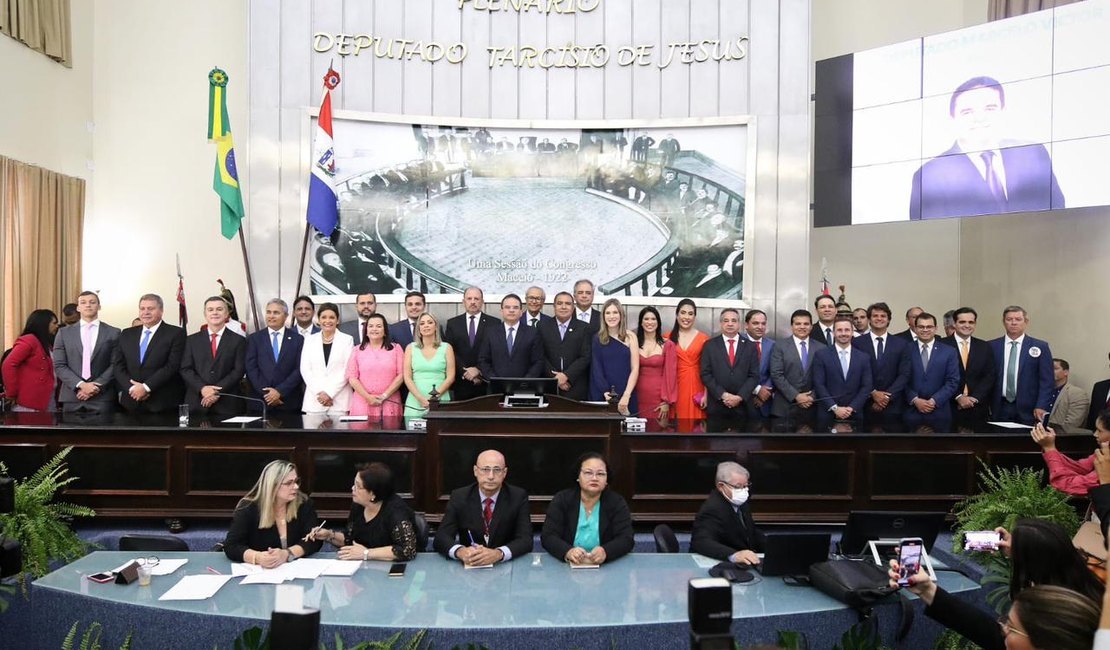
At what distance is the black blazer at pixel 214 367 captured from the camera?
5609 millimetres

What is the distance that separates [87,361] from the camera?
19.0ft

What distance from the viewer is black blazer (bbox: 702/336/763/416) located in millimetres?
5750

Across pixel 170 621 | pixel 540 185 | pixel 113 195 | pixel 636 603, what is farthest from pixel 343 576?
pixel 113 195

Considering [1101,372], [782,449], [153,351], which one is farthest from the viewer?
[1101,372]

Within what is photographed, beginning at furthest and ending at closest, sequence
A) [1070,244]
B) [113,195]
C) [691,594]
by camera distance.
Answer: [113,195] < [1070,244] < [691,594]

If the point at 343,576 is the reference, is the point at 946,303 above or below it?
above

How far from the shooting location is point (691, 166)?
25.7 ft

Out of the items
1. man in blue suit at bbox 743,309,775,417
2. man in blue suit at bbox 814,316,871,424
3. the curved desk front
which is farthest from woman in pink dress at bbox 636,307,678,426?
the curved desk front

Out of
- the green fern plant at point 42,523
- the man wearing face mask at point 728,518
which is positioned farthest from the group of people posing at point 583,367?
the man wearing face mask at point 728,518

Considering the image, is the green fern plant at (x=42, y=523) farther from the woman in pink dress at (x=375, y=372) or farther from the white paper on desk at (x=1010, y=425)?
the white paper on desk at (x=1010, y=425)

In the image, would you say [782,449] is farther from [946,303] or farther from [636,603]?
[946,303]

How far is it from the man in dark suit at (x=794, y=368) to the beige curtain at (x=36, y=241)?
258 inches

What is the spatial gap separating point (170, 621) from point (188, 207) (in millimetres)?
6502

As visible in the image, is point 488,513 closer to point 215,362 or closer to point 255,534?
point 255,534
